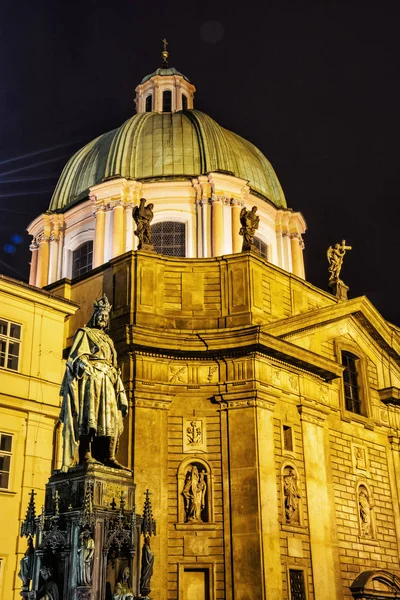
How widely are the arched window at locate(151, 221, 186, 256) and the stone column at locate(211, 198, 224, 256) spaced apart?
1.51m

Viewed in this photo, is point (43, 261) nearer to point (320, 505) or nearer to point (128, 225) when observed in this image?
point (128, 225)

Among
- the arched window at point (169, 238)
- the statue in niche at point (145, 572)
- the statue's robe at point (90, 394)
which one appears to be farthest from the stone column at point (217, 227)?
the statue in niche at point (145, 572)

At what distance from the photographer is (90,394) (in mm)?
12805

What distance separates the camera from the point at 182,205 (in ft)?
120

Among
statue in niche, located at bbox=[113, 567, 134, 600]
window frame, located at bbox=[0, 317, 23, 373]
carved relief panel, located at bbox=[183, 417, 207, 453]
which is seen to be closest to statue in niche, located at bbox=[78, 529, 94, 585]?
statue in niche, located at bbox=[113, 567, 134, 600]

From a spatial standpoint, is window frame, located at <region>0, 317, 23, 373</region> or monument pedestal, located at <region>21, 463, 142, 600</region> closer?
monument pedestal, located at <region>21, 463, 142, 600</region>

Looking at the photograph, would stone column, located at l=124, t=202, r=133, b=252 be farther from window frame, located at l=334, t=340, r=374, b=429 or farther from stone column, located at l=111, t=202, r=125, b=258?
window frame, located at l=334, t=340, r=374, b=429

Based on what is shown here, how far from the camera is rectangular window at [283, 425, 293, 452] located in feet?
90.5

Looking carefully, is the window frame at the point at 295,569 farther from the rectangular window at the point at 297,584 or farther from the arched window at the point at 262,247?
the arched window at the point at 262,247

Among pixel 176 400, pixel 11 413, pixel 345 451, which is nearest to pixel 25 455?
pixel 11 413

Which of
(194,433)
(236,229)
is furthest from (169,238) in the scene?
(194,433)

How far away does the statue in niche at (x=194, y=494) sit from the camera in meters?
25.5

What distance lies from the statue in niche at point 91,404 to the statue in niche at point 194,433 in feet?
44.3

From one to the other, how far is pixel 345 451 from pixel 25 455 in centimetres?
1218
